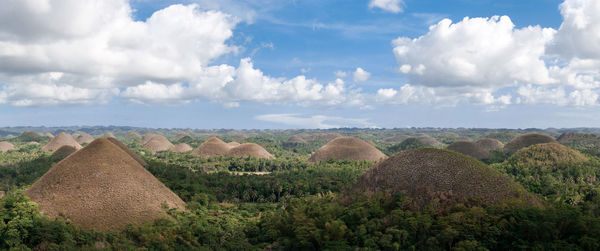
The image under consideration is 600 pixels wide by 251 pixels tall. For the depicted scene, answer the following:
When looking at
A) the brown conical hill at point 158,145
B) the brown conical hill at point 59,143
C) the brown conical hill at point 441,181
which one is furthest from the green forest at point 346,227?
the brown conical hill at point 59,143

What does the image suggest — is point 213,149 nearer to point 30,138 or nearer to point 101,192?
point 101,192

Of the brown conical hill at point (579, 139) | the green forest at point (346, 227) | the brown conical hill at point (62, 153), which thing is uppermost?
the brown conical hill at point (579, 139)

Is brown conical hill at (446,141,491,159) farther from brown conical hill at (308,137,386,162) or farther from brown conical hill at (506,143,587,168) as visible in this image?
brown conical hill at (506,143,587,168)

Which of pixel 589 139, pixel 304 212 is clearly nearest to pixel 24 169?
pixel 304 212

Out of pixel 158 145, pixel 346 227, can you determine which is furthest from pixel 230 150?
pixel 346 227

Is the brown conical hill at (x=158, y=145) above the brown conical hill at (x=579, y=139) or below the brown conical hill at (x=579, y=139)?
below

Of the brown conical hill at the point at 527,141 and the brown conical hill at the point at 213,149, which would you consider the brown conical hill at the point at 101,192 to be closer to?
the brown conical hill at the point at 213,149

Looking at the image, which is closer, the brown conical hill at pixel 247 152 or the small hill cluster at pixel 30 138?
the brown conical hill at pixel 247 152
